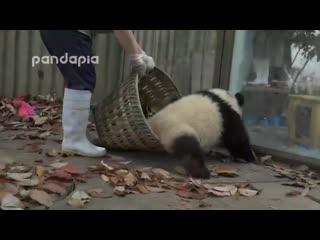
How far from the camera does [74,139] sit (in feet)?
8.80

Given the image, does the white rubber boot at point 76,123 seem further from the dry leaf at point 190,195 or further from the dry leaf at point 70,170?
the dry leaf at point 190,195

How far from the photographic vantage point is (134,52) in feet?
9.19

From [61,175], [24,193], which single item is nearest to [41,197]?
[24,193]

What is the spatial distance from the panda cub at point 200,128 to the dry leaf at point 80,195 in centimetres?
70

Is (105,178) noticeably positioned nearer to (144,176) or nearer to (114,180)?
(114,180)

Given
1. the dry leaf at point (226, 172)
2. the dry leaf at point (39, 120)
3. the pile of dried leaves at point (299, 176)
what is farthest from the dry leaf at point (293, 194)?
the dry leaf at point (39, 120)

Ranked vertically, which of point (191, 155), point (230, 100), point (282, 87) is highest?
point (282, 87)

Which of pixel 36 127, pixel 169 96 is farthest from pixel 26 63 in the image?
pixel 169 96

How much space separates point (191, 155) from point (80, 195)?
2.57 ft

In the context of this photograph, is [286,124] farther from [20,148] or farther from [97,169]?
[20,148]

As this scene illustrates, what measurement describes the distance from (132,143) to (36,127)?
44.0 inches

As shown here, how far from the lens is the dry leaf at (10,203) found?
5.60 ft

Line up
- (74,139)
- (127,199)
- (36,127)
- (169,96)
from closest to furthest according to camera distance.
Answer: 1. (127,199)
2. (74,139)
3. (169,96)
4. (36,127)

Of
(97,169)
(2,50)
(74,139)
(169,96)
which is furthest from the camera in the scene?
(2,50)
